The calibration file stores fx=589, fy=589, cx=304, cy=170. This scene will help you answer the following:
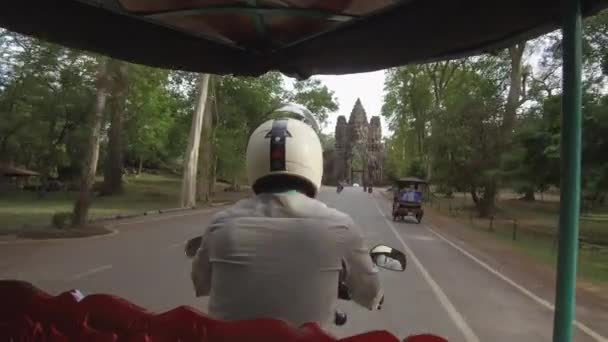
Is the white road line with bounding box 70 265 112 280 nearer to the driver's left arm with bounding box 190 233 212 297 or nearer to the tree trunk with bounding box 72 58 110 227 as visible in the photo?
the tree trunk with bounding box 72 58 110 227

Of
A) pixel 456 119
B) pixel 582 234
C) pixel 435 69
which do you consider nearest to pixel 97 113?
pixel 582 234

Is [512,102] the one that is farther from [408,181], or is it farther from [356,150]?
[356,150]

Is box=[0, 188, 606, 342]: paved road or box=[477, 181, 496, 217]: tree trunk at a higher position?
box=[477, 181, 496, 217]: tree trunk

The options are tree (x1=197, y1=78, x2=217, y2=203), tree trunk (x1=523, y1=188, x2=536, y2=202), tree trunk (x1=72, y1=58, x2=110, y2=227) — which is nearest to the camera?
tree trunk (x1=72, y1=58, x2=110, y2=227)

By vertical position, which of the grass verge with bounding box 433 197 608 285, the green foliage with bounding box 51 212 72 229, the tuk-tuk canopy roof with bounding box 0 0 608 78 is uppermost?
the tuk-tuk canopy roof with bounding box 0 0 608 78

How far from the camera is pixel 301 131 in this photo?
2344mm

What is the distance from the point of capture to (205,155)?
4034cm

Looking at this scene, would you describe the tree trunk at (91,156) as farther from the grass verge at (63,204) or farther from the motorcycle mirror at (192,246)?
the motorcycle mirror at (192,246)

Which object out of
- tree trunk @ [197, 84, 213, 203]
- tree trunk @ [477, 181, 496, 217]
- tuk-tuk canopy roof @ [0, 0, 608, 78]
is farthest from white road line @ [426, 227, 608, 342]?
tree trunk @ [197, 84, 213, 203]

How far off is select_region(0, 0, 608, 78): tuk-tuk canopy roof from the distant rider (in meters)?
1.14

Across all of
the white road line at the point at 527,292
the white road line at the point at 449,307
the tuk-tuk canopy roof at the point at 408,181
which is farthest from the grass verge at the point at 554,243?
the tuk-tuk canopy roof at the point at 408,181

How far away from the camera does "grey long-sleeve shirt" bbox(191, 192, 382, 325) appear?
1981 mm

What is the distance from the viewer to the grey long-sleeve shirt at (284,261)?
6.50ft

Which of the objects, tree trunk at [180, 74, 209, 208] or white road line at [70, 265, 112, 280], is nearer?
white road line at [70, 265, 112, 280]
